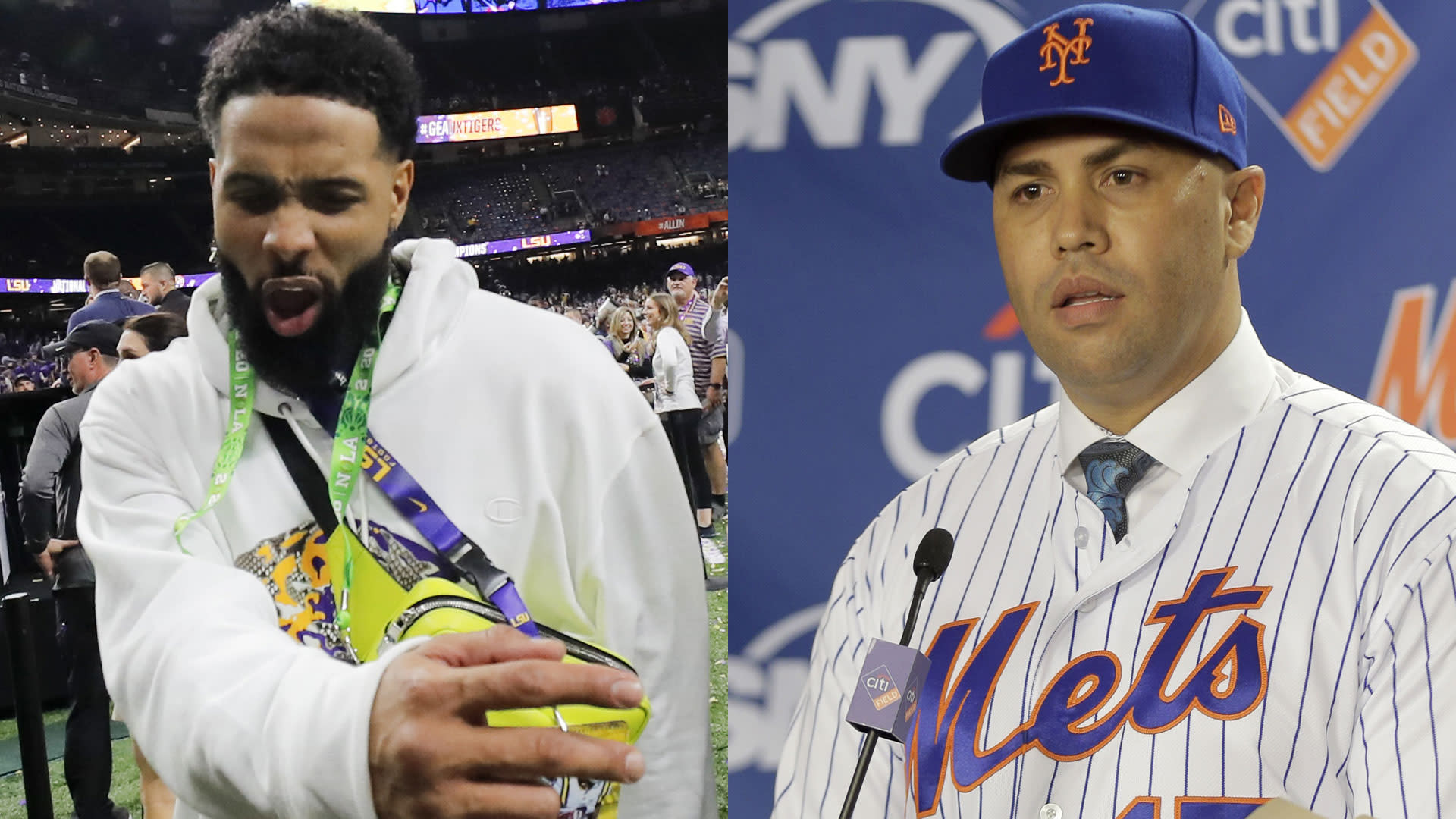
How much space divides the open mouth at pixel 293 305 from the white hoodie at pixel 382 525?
0.30 ft

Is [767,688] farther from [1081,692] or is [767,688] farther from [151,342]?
[151,342]

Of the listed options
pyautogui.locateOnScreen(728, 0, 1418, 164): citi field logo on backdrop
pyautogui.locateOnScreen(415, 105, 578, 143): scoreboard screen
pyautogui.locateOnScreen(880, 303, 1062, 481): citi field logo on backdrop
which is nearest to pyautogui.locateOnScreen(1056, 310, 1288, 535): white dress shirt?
pyautogui.locateOnScreen(880, 303, 1062, 481): citi field logo on backdrop

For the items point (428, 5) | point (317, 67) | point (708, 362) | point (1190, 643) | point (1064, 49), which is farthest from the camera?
point (708, 362)

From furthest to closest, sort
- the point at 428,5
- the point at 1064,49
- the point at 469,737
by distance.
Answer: the point at 428,5 → the point at 469,737 → the point at 1064,49

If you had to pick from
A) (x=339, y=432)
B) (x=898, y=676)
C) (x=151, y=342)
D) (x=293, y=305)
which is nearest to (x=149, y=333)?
(x=151, y=342)

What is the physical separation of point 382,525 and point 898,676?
838 millimetres

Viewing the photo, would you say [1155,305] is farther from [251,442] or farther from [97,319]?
[97,319]

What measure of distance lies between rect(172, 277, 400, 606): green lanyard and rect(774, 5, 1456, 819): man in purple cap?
786 mm

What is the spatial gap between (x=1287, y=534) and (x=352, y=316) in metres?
1.37

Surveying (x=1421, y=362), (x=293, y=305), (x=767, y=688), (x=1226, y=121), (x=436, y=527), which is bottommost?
(x=767, y=688)

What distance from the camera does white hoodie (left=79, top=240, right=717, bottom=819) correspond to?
1.64 m

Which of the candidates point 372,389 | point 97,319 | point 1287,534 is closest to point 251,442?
point 372,389

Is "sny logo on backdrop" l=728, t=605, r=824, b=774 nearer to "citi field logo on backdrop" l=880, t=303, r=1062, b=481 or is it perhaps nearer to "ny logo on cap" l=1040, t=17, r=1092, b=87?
"citi field logo on backdrop" l=880, t=303, r=1062, b=481

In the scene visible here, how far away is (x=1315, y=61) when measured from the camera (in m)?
1.85
